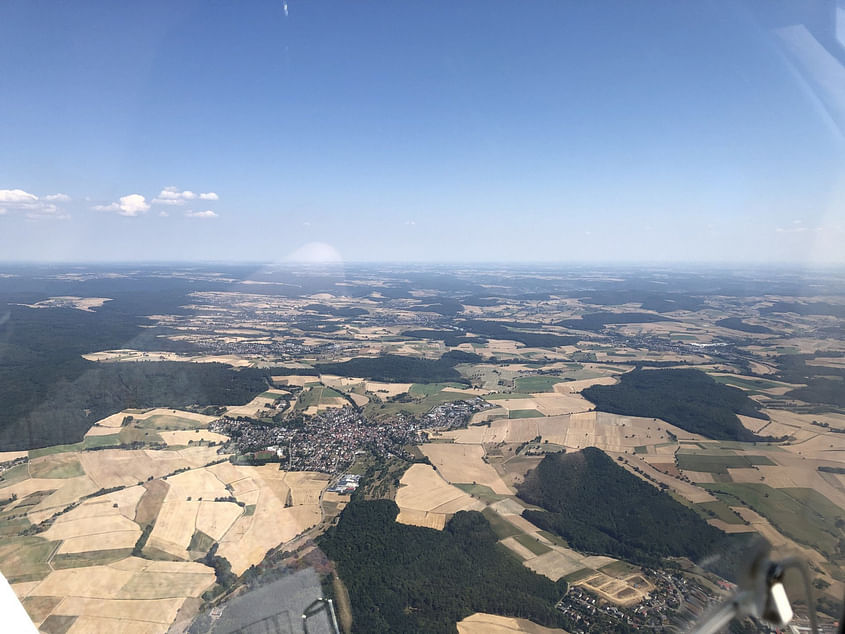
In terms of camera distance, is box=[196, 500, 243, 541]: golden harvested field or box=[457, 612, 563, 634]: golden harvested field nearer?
box=[457, 612, 563, 634]: golden harvested field

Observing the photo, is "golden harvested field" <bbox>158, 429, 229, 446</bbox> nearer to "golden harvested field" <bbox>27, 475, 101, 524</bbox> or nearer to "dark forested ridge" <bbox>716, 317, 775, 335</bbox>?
"golden harvested field" <bbox>27, 475, 101, 524</bbox>

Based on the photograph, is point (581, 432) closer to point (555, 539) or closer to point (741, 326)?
point (555, 539)

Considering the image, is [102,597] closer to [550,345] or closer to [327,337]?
[327,337]

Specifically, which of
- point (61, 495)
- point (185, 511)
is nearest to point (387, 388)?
point (185, 511)

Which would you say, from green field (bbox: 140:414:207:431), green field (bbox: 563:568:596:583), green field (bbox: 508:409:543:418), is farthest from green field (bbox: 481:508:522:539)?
green field (bbox: 140:414:207:431)

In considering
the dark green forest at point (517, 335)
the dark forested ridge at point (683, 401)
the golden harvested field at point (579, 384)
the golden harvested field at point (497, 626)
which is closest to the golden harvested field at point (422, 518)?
the golden harvested field at point (497, 626)

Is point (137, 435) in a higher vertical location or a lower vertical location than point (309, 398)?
higher
